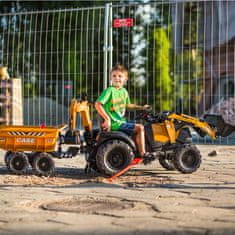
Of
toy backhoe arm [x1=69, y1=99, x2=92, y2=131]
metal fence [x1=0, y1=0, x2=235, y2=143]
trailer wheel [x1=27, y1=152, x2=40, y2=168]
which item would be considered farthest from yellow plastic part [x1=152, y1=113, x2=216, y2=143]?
metal fence [x1=0, y1=0, x2=235, y2=143]

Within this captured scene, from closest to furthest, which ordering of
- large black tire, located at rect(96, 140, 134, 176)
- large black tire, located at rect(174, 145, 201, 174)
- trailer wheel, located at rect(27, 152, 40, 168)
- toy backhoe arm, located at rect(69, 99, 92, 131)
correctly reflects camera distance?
1. large black tire, located at rect(96, 140, 134, 176)
2. large black tire, located at rect(174, 145, 201, 174)
3. trailer wheel, located at rect(27, 152, 40, 168)
4. toy backhoe arm, located at rect(69, 99, 92, 131)

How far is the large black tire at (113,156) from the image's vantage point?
7043 mm

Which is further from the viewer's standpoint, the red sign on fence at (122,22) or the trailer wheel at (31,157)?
the red sign on fence at (122,22)

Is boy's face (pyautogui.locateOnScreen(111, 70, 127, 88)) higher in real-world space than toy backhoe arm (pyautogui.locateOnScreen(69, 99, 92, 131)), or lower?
higher

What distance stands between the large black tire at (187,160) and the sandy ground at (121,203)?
0.39 feet

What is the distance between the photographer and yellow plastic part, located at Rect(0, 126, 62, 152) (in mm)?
7340

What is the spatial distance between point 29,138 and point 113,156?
1.14 m

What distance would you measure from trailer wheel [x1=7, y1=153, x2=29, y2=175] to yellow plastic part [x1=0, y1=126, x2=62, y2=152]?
9 centimetres

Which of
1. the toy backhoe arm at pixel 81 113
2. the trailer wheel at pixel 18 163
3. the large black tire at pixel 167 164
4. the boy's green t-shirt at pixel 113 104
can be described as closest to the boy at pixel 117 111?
the boy's green t-shirt at pixel 113 104

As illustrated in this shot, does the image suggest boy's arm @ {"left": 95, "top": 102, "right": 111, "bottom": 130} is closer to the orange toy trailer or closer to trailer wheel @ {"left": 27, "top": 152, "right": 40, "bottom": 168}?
the orange toy trailer

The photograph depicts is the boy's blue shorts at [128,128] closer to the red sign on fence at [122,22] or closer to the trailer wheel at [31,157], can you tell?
the trailer wheel at [31,157]

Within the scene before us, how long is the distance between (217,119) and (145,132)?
A: 4.43ft

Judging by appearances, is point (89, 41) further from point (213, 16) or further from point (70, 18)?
point (213, 16)

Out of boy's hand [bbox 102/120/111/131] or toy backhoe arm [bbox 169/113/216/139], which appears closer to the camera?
boy's hand [bbox 102/120/111/131]
